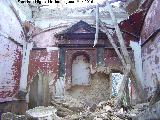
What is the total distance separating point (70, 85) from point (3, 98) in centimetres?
334

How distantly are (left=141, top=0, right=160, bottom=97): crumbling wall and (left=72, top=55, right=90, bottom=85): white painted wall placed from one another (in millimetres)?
2914

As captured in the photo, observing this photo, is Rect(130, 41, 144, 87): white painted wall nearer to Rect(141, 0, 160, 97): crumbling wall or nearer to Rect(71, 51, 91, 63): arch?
Rect(141, 0, 160, 97): crumbling wall

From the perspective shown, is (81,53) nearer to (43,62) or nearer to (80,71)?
(80,71)

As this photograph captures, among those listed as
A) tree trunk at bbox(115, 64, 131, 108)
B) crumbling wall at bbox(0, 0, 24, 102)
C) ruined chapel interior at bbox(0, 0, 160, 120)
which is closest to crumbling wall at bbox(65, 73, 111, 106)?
ruined chapel interior at bbox(0, 0, 160, 120)

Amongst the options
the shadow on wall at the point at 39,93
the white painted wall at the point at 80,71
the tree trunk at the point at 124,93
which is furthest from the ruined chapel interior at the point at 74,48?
the shadow on wall at the point at 39,93

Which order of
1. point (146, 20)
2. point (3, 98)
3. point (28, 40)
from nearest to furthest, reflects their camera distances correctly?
point (3, 98) → point (146, 20) → point (28, 40)

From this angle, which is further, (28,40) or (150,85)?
(28,40)

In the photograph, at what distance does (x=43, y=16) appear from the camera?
44.5 feet

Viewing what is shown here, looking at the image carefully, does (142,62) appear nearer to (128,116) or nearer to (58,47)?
(58,47)

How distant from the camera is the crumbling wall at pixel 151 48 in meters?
9.45

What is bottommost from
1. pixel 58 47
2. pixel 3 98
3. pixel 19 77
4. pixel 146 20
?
pixel 3 98

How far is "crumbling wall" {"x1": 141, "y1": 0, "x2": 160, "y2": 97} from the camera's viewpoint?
9445 mm

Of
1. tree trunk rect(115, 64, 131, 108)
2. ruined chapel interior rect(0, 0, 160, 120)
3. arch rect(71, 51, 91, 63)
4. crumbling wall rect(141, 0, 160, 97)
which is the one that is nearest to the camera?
tree trunk rect(115, 64, 131, 108)

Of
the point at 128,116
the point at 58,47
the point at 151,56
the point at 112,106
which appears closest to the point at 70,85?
the point at 58,47
